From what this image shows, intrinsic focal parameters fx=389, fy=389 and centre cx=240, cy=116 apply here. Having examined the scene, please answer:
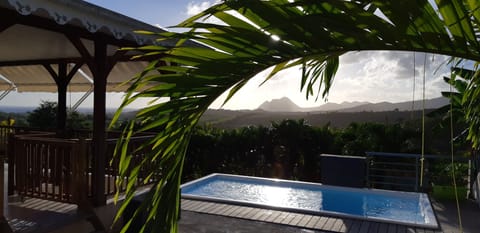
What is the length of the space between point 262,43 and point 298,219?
522cm

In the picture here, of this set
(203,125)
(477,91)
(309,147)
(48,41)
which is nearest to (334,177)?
(309,147)

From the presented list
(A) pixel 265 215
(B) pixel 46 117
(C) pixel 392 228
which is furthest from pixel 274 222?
(B) pixel 46 117

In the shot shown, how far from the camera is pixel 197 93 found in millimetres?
1523

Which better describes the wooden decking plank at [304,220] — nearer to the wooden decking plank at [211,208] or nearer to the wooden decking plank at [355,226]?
the wooden decking plank at [355,226]

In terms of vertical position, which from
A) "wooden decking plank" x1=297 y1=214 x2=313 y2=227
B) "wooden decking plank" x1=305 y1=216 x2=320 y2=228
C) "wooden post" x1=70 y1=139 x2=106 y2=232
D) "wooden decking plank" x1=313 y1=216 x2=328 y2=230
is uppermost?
"wooden post" x1=70 y1=139 x2=106 y2=232

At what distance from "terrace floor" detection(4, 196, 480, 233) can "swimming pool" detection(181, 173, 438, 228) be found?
601 mm

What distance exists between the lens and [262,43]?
4.46 ft

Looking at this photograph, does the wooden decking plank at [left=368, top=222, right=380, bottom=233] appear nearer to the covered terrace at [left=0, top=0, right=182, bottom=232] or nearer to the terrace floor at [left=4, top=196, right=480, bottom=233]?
the terrace floor at [left=4, top=196, right=480, bottom=233]

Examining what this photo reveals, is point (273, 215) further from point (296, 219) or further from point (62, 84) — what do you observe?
point (62, 84)

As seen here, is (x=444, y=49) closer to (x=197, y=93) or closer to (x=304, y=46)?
(x=304, y=46)

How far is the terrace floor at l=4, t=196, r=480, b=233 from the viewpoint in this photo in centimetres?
512

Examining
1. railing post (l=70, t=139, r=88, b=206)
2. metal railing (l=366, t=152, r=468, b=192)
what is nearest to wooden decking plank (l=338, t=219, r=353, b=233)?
metal railing (l=366, t=152, r=468, b=192)

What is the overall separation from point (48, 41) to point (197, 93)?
5812mm

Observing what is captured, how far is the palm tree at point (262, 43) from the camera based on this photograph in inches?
49.3
